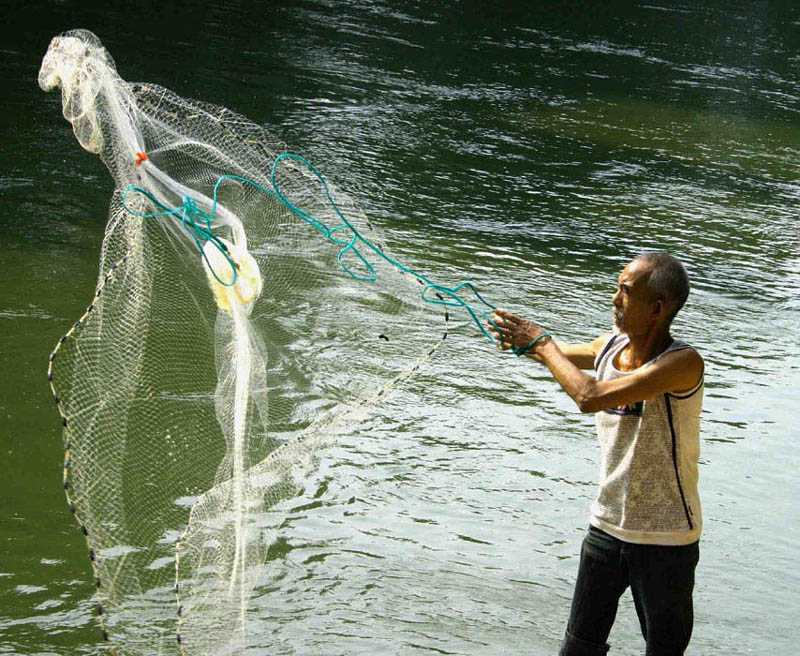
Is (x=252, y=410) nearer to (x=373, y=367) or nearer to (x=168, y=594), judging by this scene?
(x=168, y=594)

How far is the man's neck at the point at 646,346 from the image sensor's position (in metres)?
2.93

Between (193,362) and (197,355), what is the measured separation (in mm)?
36

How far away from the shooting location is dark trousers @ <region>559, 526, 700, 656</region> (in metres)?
2.84

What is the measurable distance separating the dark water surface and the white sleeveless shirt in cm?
100

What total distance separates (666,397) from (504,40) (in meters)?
14.5

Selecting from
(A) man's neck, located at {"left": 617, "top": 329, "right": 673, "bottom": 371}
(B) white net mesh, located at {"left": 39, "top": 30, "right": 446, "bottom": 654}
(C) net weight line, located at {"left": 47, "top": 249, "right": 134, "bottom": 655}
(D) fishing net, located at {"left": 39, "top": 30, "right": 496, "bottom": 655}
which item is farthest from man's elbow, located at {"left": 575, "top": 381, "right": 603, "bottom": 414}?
(C) net weight line, located at {"left": 47, "top": 249, "right": 134, "bottom": 655}

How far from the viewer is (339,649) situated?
3602mm

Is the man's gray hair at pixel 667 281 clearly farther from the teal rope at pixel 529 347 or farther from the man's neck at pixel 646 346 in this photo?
the teal rope at pixel 529 347

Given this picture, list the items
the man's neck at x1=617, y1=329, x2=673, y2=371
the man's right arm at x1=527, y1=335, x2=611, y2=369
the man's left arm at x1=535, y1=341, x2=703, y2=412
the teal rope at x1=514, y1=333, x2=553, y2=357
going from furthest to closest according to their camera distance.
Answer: the man's right arm at x1=527, y1=335, x2=611, y2=369 → the teal rope at x1=514, y1=333, x2=553, y2=357 → the man's neck at x1=617, y1=329, x2=673, y2=371 → the man's left arm at x1=535, y1=341, x2=703, y2=412

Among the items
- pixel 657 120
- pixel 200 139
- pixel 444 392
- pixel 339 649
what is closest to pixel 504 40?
pixel 657 120

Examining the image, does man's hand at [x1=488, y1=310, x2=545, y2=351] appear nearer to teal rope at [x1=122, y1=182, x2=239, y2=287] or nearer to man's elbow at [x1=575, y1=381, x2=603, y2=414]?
man's elbow at [x1=575, y1=381, x2=603, y2=414]

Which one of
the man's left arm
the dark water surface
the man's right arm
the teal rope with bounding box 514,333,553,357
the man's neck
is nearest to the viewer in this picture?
the man's left arm

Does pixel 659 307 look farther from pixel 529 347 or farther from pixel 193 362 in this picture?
pixel 193 362

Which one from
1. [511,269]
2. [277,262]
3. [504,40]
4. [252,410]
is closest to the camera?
[252,410]
